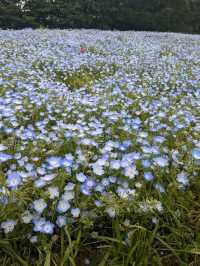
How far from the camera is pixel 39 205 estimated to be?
1.99m

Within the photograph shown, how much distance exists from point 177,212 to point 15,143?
1.34 meters

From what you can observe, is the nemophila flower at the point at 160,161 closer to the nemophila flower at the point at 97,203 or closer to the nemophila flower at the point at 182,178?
the nemophila flower at the point at 182,178

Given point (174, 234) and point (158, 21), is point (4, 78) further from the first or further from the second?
point (158, 21)

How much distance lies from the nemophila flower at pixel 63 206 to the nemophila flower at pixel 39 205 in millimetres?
76

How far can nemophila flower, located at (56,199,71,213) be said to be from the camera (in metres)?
1.98

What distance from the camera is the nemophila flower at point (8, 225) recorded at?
189 cm

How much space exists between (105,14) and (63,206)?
56.0 feet

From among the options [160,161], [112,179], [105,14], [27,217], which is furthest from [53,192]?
[105,14]

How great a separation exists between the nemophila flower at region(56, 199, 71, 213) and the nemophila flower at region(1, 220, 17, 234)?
0.79ft

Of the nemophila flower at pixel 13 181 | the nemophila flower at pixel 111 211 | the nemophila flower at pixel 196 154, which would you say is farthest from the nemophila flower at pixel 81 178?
the nemophila flower at pixel 196 154

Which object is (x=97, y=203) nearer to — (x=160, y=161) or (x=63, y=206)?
(x=63, y=206)

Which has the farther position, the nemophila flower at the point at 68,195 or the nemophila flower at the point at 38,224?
the nemophila flower at the point at 68,195

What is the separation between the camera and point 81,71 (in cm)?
605

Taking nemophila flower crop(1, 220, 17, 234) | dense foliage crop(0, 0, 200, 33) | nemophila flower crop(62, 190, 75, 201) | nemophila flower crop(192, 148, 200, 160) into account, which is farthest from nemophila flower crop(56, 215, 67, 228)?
dense foliage crop(0, 0, 200, 33)
